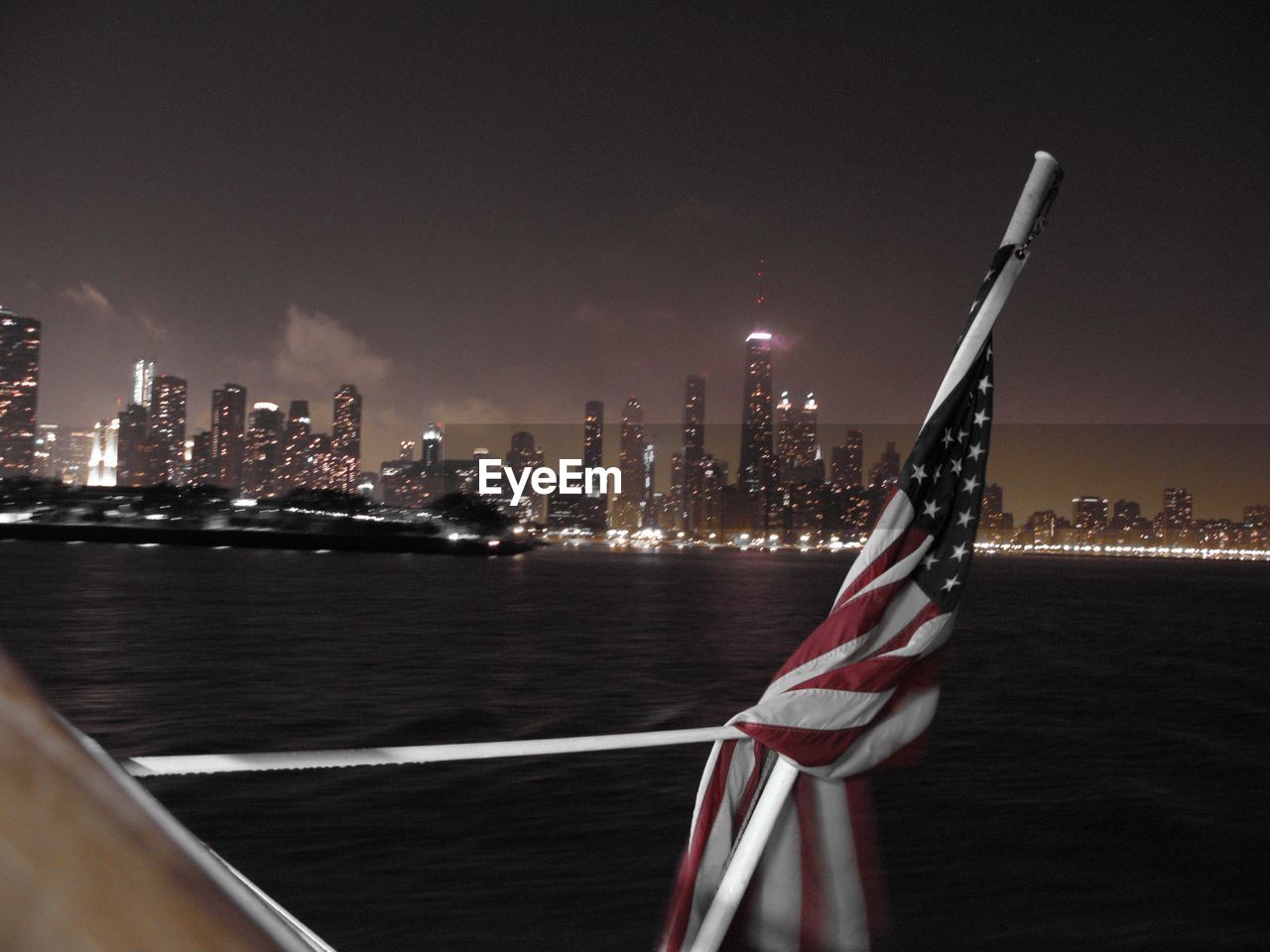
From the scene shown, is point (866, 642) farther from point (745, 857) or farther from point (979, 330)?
point (979, 330)

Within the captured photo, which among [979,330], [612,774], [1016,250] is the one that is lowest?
[612,774]

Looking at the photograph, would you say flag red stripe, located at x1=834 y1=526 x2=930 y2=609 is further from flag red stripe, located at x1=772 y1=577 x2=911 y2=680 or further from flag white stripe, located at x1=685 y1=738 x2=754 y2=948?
flag white stripe, located at x1=685 y1=738 x2=754 y2=948

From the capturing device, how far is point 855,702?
2.69 metres

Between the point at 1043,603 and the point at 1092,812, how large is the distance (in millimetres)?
61724

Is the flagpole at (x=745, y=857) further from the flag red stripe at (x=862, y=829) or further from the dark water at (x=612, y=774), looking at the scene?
the dark water at (x=612, y=774)

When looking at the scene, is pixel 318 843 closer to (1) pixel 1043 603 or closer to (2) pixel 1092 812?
(2) pixel 1092 812

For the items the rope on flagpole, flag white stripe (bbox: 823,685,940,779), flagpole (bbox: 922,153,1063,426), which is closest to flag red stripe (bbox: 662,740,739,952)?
the rope on flagpole

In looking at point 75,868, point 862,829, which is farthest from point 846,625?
point 75,868

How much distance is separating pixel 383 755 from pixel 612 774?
1167 centimetres

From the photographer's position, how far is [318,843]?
32.8 feet

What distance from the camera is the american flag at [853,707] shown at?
266 cm

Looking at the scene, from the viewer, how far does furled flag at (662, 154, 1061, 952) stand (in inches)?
105

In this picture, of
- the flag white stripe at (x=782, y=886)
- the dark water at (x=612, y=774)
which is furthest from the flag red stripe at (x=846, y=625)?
the dark water at (x=612, y=774)

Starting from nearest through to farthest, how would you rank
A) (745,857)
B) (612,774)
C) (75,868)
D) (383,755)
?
1. (75,868)
2. (383,755)
3. (745,857)
4. (612,774)
